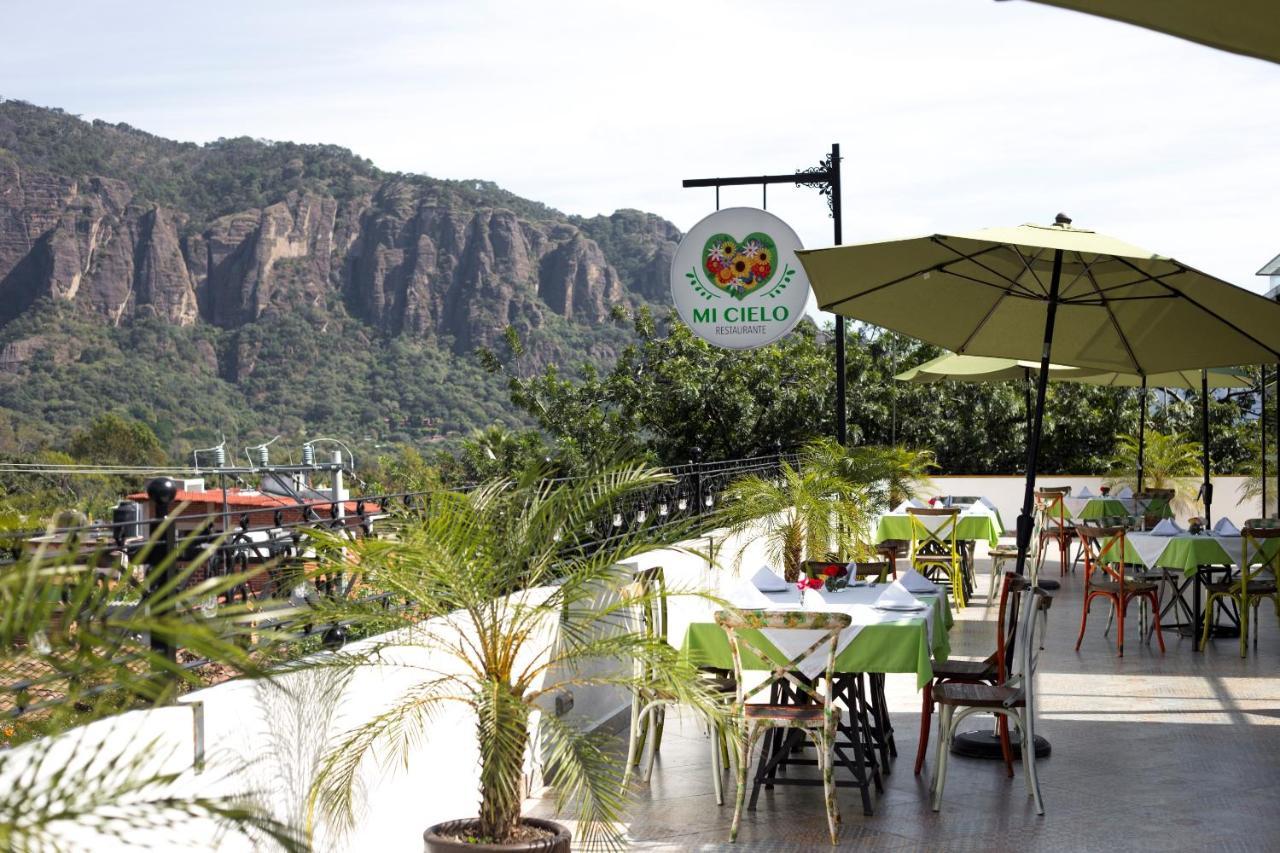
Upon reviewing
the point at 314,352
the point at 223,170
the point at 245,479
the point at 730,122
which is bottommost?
the point at 245,479

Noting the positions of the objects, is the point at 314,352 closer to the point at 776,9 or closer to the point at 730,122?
the point at 730,122

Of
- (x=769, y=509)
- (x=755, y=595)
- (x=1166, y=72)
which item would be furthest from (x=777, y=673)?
(x=1166, y=72)

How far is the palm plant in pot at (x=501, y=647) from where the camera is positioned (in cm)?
405

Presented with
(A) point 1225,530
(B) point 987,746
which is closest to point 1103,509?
(A) point 1225,530

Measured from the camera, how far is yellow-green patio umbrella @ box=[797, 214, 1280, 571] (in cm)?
656

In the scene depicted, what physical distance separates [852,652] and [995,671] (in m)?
1.02

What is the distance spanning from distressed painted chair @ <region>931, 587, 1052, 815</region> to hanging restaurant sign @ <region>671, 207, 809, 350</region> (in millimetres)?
5117

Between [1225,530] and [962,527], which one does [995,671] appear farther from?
[962,527]

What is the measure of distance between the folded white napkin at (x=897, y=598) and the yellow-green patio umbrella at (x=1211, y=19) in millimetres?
3682

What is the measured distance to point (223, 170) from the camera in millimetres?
80688

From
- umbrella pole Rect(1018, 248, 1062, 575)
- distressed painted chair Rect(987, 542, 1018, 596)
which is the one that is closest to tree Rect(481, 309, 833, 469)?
distressed painted chair Rect(987, 542, 1018, 596)

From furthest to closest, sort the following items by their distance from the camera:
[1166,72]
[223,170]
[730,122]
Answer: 1. [223,170]
2. [730,122]
3. [1166,72]

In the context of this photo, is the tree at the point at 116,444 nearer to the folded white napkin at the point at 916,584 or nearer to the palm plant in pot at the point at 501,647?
the folded white napkin at the point at 916,584

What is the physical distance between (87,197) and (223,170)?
322 inches
